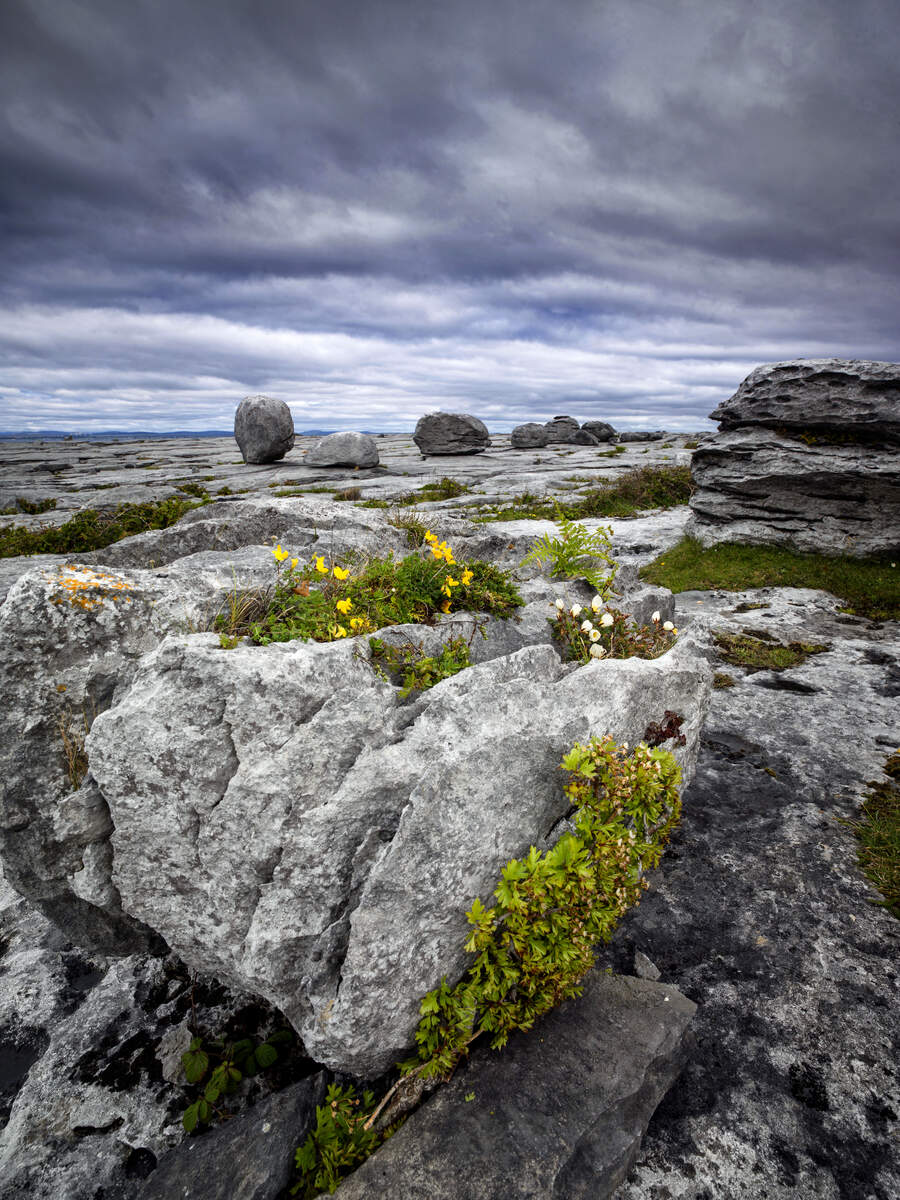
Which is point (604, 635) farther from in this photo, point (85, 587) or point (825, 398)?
point (825, 398)

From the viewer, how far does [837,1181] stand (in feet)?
12.2

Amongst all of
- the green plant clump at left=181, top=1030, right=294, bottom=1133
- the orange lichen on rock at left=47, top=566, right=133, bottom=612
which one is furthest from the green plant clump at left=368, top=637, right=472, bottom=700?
the green plant clump at left=181, top=1030, right=294, bottom=1133

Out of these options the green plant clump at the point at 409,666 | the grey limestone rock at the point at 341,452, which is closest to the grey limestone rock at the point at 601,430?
the grey limestone rock at the point at 341,452

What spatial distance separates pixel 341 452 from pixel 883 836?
4135 centimetres

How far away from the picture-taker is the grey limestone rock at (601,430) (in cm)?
7312

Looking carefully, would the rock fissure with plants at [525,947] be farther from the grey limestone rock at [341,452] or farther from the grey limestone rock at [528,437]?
the grey limestone rock at [528,437]

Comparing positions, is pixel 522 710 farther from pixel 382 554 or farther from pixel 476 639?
pixel 382 554

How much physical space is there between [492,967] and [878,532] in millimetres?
17999

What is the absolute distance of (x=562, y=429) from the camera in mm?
67750

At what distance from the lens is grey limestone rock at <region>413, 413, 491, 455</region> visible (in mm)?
50875

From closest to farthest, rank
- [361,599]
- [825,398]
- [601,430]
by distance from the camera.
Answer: [361,599], [825,398], [601,430]

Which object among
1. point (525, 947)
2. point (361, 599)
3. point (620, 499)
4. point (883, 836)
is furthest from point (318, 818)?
point (620, 499)

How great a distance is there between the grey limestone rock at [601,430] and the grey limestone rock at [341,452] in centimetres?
3958

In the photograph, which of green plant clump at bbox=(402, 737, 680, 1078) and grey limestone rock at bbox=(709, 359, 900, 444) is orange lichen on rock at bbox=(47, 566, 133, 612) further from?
grey limestone rock at bbox=(709, 359, 900, 444)
